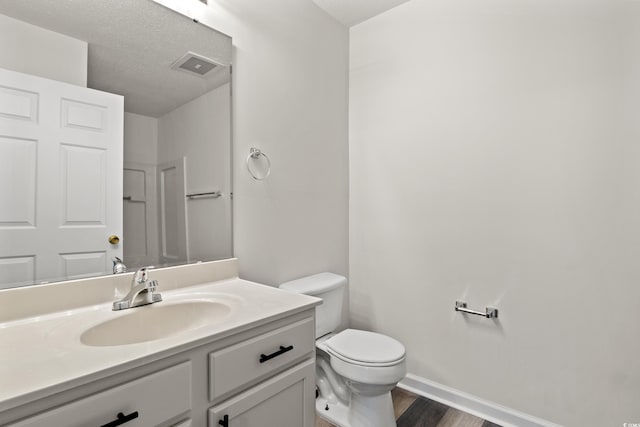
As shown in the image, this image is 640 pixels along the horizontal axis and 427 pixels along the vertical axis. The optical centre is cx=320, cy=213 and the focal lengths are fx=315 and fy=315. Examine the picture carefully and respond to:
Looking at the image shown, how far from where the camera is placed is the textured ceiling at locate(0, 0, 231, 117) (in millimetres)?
1084

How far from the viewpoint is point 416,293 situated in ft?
6.54

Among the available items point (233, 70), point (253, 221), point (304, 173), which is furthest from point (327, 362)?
point (233, 70)

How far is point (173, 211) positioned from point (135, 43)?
0.68 m

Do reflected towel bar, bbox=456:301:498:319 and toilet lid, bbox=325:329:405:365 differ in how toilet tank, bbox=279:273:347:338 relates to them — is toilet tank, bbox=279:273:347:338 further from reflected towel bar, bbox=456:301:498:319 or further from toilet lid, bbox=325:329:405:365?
reflected towel bar, bbox=456:301:498:319

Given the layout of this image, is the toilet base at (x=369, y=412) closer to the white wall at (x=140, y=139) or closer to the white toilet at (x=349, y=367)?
the white toilet at (x=349, y=367)

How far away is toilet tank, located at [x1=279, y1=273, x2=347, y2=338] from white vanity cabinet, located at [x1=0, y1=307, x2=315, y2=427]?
0.56 metres

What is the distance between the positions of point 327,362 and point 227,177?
114cm

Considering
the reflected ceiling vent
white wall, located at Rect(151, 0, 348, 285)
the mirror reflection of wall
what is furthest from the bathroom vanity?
the reflected ceiling vent

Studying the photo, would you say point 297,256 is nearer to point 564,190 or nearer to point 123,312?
point 123,312

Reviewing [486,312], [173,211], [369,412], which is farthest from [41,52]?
[486,312]

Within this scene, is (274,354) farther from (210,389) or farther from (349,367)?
(349,367)

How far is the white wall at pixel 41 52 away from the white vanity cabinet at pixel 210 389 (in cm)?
99

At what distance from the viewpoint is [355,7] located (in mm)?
2066

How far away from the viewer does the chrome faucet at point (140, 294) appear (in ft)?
3.46
